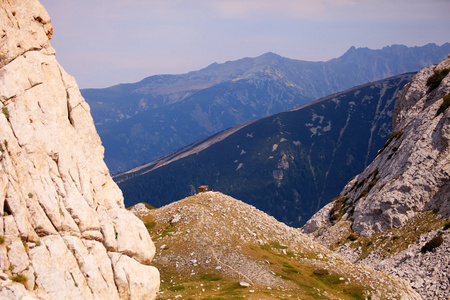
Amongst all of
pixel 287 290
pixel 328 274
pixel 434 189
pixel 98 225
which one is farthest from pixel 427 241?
pixel 98 225

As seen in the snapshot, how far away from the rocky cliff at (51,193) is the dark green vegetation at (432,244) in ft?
192

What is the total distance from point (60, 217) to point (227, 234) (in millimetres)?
41527

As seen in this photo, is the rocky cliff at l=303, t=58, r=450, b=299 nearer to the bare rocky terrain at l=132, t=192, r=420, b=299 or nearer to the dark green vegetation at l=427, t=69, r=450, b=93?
the dark green vegetation at l=427, t=69, r=450, b=93

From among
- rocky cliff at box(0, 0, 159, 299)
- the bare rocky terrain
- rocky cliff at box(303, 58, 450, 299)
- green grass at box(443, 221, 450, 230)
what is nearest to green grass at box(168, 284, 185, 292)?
the bare rocky terrain

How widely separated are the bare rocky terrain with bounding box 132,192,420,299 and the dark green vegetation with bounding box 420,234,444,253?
16682 millimetres

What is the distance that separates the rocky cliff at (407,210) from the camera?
72250mm

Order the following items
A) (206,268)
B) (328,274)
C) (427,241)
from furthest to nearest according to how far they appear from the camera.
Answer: (427,241), (328,274), (206,268)

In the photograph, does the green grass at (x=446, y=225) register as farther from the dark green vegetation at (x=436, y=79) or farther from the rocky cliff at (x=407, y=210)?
the dark green vegetation at (x=436, y=79)

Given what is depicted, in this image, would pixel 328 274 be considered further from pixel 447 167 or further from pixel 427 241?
pixel 447 167

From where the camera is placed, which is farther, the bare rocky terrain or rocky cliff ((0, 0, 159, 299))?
the bare rocky terrain

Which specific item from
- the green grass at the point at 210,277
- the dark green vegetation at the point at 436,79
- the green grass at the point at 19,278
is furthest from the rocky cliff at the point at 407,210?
the green grass at the point at 19,278

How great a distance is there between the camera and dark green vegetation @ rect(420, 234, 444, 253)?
240 ft

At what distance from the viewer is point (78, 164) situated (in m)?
32.8

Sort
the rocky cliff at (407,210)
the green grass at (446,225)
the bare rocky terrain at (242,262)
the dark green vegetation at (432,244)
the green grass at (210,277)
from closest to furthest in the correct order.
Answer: the bare rocky terrain at (242,262) < the green grass at (210,277) < the rocky cliff at (407,210) < the dark green vegetation at (432,244) < the green grass at (446,225)
